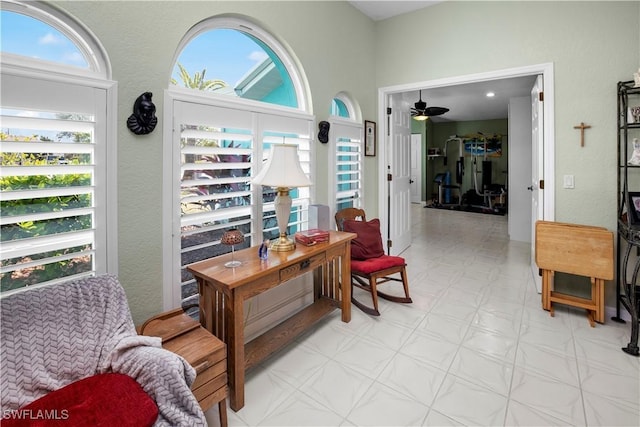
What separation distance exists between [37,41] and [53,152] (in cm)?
55

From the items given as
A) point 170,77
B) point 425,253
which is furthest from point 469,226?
point 170,77

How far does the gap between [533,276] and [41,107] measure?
4649 millimetres

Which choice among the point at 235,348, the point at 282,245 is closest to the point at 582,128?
the point at 282,245

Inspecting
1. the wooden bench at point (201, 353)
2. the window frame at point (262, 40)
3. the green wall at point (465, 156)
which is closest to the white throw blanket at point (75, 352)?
the wooden bench at point (201, 353)

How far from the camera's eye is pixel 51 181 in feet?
5.19

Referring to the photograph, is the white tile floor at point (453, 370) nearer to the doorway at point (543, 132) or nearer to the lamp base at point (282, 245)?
the lamp base at point (282, 245)

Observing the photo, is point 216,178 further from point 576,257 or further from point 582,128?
point 582,128

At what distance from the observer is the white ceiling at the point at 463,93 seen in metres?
3.68

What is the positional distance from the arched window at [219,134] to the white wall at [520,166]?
4.48 metres

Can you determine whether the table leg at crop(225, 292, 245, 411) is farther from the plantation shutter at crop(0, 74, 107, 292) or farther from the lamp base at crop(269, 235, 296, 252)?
the plantation shutter at crop(0, 74, 107, 292)

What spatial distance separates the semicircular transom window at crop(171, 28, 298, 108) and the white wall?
445cm

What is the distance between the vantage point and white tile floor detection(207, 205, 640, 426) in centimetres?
174

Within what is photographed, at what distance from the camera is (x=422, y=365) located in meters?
2.16

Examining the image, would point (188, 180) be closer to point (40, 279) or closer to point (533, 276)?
point (40, 279)
